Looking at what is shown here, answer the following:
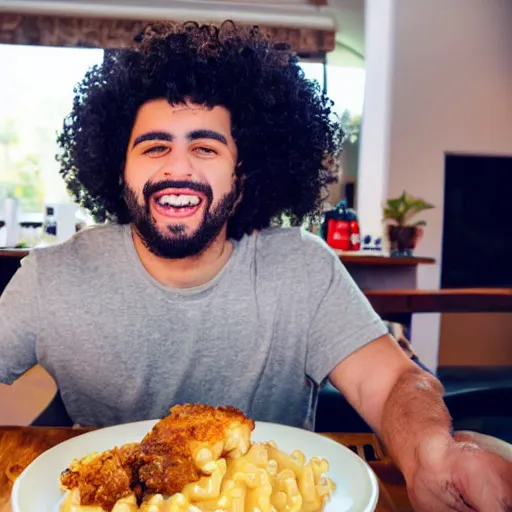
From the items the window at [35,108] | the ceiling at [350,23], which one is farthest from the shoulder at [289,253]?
the ceiling at [350,23]

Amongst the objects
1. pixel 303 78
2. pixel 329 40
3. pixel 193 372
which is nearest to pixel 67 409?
pixel 193 372

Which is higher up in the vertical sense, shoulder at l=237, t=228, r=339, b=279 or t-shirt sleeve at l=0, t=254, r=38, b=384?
shoulder at l=237, t=228, r=339, b=279

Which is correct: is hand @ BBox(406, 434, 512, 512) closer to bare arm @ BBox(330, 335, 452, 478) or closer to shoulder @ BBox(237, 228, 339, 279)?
bare arm @ BBox(330, 335, 452, 478)

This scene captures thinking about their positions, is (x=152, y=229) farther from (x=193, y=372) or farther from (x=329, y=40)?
(x=329, y=40)

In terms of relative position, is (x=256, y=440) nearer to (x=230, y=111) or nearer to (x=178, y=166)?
(x=178, y=166)

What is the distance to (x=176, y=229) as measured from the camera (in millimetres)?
1138

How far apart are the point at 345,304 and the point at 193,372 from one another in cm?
33

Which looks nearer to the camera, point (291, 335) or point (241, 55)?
point (291, 335)

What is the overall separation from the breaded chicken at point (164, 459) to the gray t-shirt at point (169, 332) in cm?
45

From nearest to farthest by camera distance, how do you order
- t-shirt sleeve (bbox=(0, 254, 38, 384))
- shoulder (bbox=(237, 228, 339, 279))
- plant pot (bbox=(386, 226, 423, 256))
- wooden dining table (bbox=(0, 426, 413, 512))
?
wooden dining table (bbox=(0, 426, 413, 512))
t-shirt sleeve (bbox=(0, 254, 38, 384))
shoulder (bbox=(237, 228, 339, 279))
plant pot (bbox=(386, 226, 423, 256))

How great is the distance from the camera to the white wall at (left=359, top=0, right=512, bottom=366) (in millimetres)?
3932

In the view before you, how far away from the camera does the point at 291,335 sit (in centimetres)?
119

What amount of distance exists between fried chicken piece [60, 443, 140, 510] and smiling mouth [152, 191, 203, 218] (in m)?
0.56

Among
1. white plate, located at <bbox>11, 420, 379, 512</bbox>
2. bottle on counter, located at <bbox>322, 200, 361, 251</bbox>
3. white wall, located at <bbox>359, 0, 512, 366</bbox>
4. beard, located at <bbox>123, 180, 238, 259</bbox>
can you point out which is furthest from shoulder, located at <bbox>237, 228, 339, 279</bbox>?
white wall, located at <bbox>359, 0, 512, 366</bbox>
